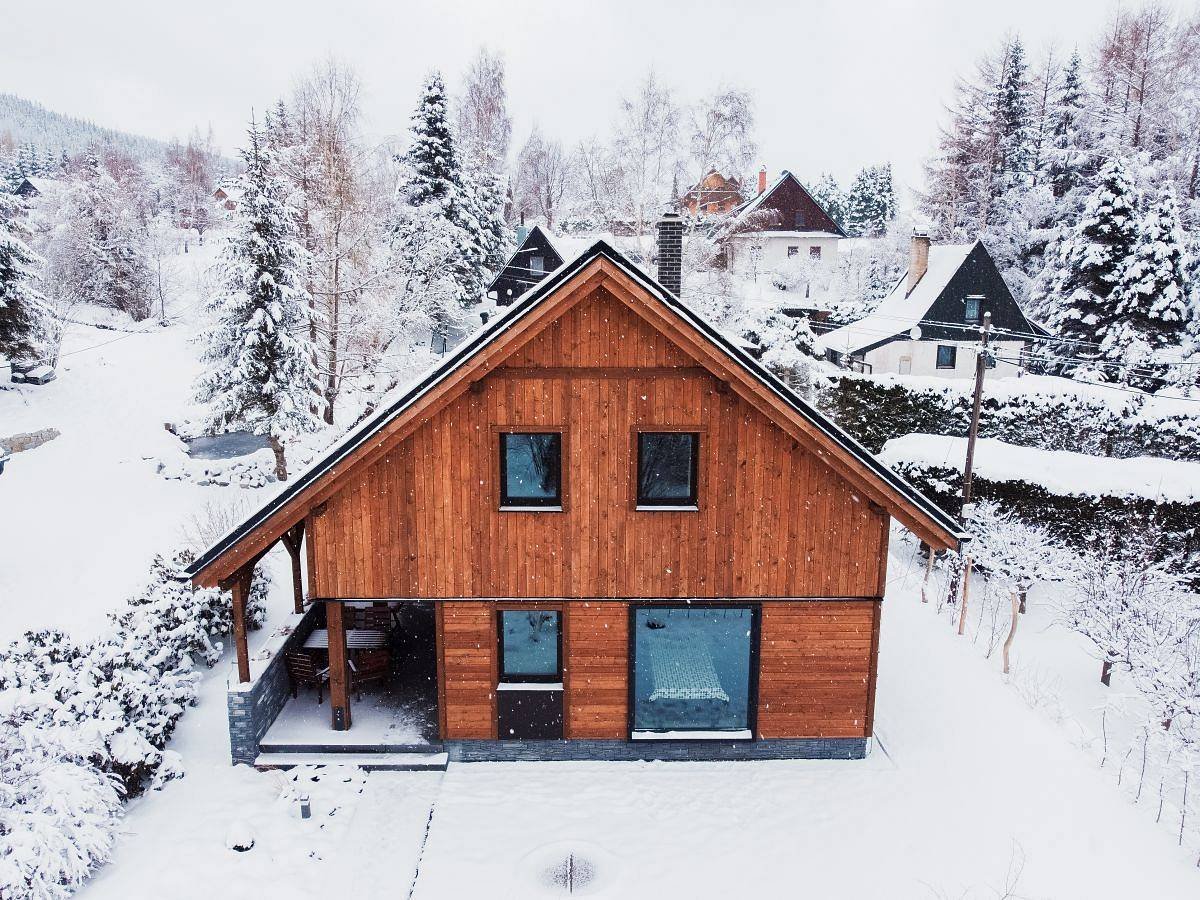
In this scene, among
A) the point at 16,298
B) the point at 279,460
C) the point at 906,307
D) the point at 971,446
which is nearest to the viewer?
the point at 971,446

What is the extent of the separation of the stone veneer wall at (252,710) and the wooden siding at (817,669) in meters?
6.66

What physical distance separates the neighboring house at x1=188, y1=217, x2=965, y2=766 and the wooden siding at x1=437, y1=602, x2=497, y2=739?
3 centimetres

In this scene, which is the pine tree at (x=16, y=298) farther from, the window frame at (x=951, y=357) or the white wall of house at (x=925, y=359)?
the window frame at (x=951, y=357)

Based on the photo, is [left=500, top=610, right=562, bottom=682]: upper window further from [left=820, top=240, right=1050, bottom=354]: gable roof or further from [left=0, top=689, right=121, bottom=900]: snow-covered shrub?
[left=820, top=240, right=1050, bottom=354]: gable roof

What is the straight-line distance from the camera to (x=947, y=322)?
31625 mm

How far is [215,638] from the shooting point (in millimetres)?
12891

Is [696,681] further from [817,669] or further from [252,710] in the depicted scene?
[252,710]

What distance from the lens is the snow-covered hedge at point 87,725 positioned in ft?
24.6

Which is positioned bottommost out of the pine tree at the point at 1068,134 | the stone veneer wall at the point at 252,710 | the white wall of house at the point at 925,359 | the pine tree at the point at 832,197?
the stone veneer wall at the point at 252,710

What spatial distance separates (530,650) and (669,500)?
2.83 m

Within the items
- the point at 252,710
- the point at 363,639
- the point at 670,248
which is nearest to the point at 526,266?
the point at 670,248

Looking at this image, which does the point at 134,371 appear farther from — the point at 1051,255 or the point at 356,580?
the point at 1051,255

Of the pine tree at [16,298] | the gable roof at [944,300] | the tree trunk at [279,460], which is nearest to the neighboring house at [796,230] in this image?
the gable roof at [944,300]

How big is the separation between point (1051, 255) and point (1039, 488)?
2087cm
